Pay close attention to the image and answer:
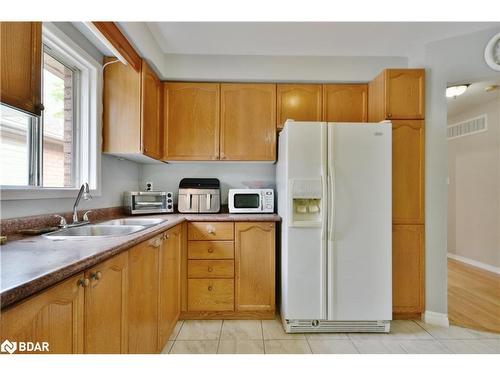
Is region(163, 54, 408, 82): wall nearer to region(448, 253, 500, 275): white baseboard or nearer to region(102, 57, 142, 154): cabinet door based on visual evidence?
region(102, 57, 142, 154): cabinet door

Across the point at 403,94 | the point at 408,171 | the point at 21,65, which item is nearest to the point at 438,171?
the point at 408,171

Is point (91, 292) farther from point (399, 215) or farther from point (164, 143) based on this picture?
point (399, 215)

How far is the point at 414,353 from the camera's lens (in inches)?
70.3

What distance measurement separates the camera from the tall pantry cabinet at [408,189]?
2188 mm

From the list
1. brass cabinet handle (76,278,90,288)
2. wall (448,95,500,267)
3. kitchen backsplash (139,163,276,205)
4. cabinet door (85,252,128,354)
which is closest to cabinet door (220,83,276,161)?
kitchen backsplash (139,163,276,205)

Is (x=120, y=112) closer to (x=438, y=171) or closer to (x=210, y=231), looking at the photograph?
(x=210, y=231)

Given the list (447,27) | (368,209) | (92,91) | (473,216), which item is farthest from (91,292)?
(473,216)

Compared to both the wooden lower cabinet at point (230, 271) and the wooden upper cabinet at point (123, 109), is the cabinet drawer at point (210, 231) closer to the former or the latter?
the wooden lower cabinet at point (230, 271)

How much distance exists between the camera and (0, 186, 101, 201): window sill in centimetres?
125

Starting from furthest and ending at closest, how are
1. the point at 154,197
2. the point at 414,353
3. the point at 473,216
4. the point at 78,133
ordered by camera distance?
1. the point at 473,216
2. the point at 154,197
3. the point at 78,133
4. the point at 414,353

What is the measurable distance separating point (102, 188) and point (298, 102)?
1.97m

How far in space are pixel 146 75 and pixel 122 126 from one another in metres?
0.48

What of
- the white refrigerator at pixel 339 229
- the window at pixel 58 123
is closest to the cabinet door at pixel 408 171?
the white refrigerator at pixel 339 229

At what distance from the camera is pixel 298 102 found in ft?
8.23
